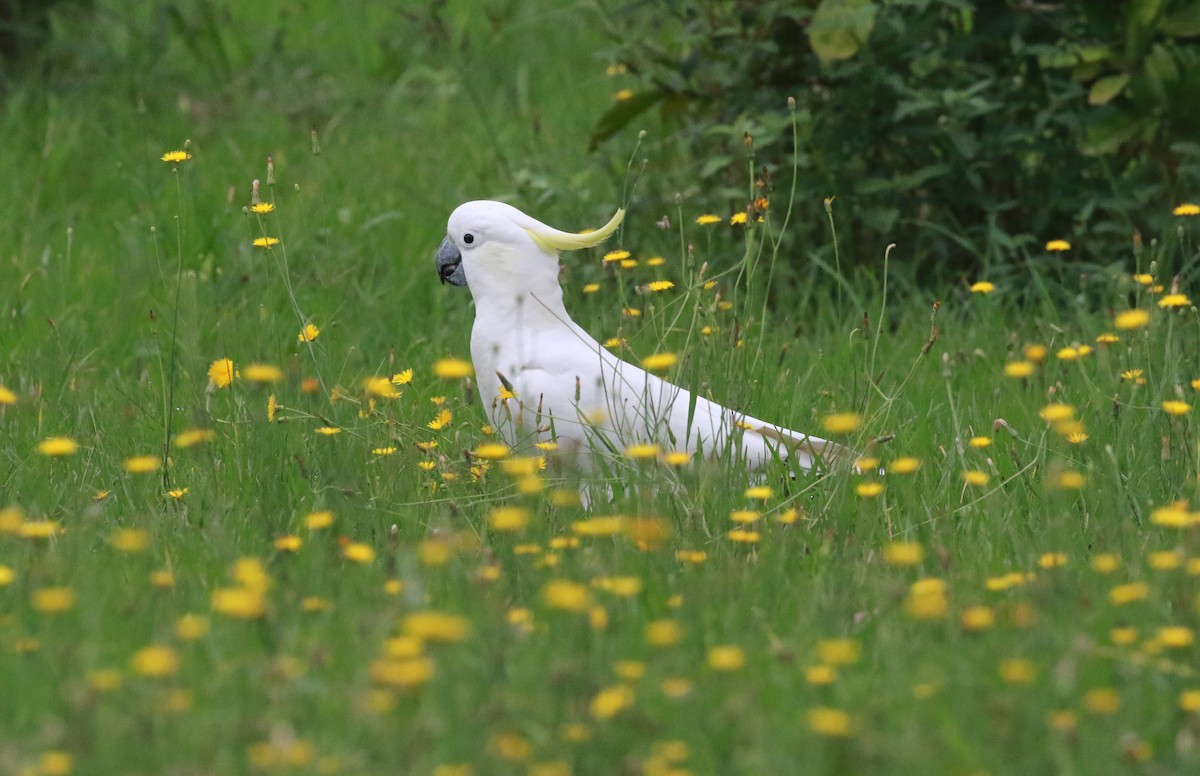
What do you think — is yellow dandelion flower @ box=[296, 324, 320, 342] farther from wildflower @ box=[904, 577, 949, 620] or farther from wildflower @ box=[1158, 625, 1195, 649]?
wildflower @ box=[1158, 625, 1195, 649]

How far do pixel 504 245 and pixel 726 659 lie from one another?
145 cm

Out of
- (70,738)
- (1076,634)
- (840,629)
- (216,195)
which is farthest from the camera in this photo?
(216,195)

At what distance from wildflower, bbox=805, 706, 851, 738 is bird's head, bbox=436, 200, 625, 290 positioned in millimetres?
1489

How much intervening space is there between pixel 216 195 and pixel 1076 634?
3.66 m

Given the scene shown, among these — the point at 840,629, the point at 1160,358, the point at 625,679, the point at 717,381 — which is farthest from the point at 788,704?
the point at 1160,358

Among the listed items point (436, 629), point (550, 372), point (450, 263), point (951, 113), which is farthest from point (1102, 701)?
point (951, 113)

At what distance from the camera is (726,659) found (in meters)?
1.89

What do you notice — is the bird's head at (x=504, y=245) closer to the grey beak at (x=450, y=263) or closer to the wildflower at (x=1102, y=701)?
the grey beak at (x=450, y=263)

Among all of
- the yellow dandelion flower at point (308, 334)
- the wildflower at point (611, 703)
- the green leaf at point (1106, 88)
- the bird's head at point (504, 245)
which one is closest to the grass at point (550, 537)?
the wildflower at point (611, 703)

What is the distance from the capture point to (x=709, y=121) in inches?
178

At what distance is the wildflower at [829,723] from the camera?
1.75 meters

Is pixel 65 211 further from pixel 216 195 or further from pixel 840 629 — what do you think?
pixel 840 629

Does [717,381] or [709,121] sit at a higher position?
[709,121]

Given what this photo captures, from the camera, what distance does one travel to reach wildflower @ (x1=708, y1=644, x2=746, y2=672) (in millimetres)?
1889
